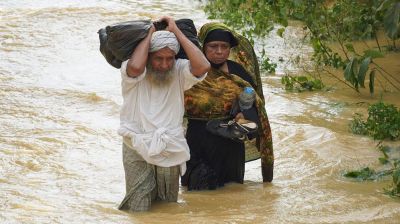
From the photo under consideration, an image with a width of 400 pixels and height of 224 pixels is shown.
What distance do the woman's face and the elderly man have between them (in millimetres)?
710

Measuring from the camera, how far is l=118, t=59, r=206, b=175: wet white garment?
19.4ft

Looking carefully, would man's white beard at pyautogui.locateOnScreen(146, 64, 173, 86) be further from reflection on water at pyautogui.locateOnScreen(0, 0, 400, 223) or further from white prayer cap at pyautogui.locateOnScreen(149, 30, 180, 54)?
reflection on water at pyautogui.locateOnScreen(0, 0, 400, 223)

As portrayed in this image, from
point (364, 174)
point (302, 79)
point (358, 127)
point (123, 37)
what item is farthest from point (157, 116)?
point (302, 79)

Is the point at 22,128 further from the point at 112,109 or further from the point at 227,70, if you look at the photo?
the point at 227,70

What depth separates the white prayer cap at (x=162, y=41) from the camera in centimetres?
585

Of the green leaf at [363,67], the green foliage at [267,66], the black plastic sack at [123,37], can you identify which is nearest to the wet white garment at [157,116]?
the black plastic sack at [123,37]

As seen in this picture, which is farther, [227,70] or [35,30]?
[35,30]

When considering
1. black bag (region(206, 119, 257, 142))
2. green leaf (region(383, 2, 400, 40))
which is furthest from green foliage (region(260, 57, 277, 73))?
green leaf (region(383, 2, 400, 40))

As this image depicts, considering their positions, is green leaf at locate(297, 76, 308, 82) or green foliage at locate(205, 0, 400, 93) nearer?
green leaf at locate(297, 76, 308, 82)

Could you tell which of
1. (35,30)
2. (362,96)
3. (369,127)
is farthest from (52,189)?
(35,30)

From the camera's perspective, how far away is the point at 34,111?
10500mm

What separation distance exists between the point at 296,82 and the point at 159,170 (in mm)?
5644

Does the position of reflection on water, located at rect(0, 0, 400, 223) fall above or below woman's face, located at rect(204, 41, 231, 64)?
below

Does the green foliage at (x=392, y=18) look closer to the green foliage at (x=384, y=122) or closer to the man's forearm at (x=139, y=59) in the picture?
the man's forearm at (x=139, y=59)
